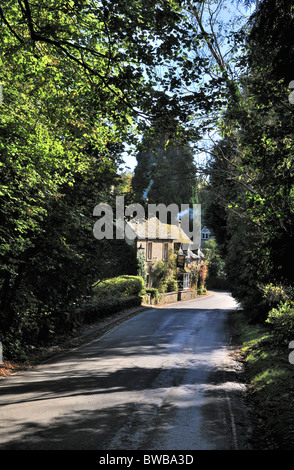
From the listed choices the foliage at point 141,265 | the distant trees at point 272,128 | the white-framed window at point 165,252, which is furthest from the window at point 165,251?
the distant trees at point 272,128

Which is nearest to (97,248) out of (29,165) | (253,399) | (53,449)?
(29,165)

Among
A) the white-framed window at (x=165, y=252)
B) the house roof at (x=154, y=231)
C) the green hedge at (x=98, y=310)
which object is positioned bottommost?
the green hedge at (x=98, y=310)

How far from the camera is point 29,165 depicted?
948 centimetres

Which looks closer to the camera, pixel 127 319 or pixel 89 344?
pixel 89 344

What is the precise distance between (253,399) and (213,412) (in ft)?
5.78

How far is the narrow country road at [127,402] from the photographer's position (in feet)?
21.7

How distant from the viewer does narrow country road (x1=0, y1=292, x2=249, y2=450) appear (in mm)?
6617

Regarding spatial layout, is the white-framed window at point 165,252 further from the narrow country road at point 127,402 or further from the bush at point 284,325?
the bush at point 284,325

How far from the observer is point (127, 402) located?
29.2ft

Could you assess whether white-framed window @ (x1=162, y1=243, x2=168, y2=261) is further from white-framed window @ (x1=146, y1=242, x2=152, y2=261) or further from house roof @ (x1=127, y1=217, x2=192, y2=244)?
white-framed window @ (x1=146, y1=242, x2=152, y2=261)

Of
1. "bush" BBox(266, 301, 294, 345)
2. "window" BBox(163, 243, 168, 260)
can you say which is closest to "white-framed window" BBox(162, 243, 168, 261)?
"window" BBox(163, 243, 168, 260)

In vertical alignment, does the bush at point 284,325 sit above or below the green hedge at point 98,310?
above
